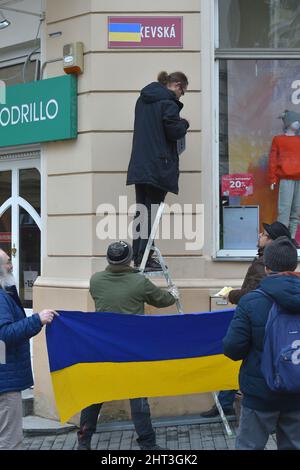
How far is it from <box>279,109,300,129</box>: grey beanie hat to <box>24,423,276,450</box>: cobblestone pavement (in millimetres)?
3281

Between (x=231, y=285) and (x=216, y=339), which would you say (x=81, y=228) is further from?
(x=216, y=339)

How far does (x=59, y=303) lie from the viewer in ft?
21.1

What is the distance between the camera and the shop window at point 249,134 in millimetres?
6688

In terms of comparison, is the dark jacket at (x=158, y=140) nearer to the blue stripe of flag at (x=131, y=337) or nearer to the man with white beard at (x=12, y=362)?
the blue stripe of flag at (x=131, y=337)

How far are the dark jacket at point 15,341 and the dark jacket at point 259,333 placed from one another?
4.23ft

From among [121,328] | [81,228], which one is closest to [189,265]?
[81,228]

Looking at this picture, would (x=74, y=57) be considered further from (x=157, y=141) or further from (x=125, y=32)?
(x=157, y=141)

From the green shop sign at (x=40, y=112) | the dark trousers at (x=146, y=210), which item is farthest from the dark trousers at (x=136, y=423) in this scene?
the green shop sign at (x=40, y=112)

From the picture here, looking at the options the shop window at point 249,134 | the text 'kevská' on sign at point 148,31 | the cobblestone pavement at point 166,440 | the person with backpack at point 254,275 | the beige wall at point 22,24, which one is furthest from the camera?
the beige wall at point 22,24

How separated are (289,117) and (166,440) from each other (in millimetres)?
3649

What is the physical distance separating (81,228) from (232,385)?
7.49 ft

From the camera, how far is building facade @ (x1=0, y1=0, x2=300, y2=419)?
6324 millimetres

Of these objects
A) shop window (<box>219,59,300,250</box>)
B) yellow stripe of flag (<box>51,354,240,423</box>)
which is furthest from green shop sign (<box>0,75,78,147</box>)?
yellow stripe of flag (<box>51,354,240,423</box>)
